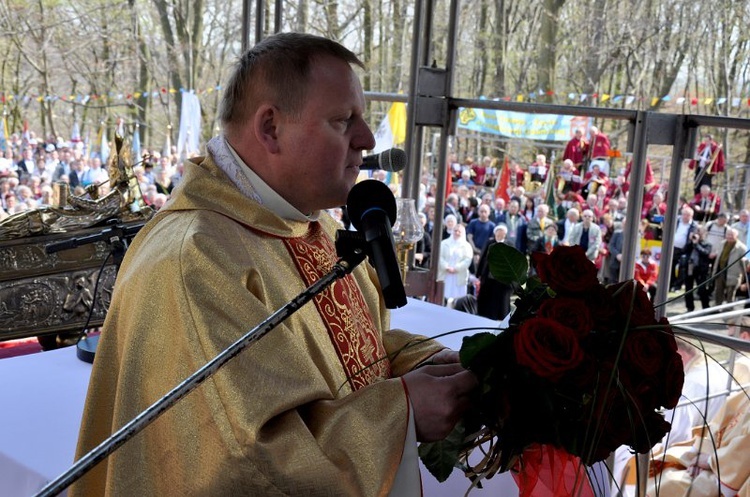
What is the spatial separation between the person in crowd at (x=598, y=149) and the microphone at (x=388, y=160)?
10.7 m

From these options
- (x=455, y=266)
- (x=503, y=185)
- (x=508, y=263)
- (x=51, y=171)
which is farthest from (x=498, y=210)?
(x=508, y=263)

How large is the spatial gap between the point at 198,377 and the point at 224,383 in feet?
Result: 1.42

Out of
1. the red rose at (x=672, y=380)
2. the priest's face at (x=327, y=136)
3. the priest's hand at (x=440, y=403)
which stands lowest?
the priest's hand at (x=440, y=403)

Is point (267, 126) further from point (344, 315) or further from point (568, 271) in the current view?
point (568, 271)

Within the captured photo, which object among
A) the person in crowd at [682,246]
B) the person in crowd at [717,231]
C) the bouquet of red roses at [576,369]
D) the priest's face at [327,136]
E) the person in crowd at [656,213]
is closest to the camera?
the bouquet of red roses at [576,369]

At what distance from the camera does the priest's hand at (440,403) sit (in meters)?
1.57

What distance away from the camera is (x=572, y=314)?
4.80ft

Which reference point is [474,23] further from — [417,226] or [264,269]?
[264,269]

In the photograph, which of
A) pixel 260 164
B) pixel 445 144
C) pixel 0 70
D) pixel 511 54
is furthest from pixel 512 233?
pixel 0 70

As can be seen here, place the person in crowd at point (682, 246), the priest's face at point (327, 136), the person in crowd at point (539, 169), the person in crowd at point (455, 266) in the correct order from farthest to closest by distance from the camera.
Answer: the person in crowd at point (539, 169)
the person in crowd at point (682, 246)
the person in crowd at point (455, 266)
the priest's face at point (327, 136)

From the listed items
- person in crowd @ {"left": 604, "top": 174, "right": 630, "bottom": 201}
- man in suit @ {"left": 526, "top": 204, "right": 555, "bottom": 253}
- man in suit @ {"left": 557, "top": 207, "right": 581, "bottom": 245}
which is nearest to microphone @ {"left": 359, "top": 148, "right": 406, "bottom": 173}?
man in suit @ {"left": 557, "top": 207, "right": 581, "bottom": 245}

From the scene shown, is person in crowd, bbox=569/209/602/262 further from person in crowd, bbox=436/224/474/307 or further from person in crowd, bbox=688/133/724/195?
person in crowd, bbox=436/224/474/307

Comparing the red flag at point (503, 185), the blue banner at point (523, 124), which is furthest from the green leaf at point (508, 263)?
the red flag at point (503, 185)

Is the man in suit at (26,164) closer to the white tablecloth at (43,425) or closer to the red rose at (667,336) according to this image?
the white tablecloth at (43,425)
